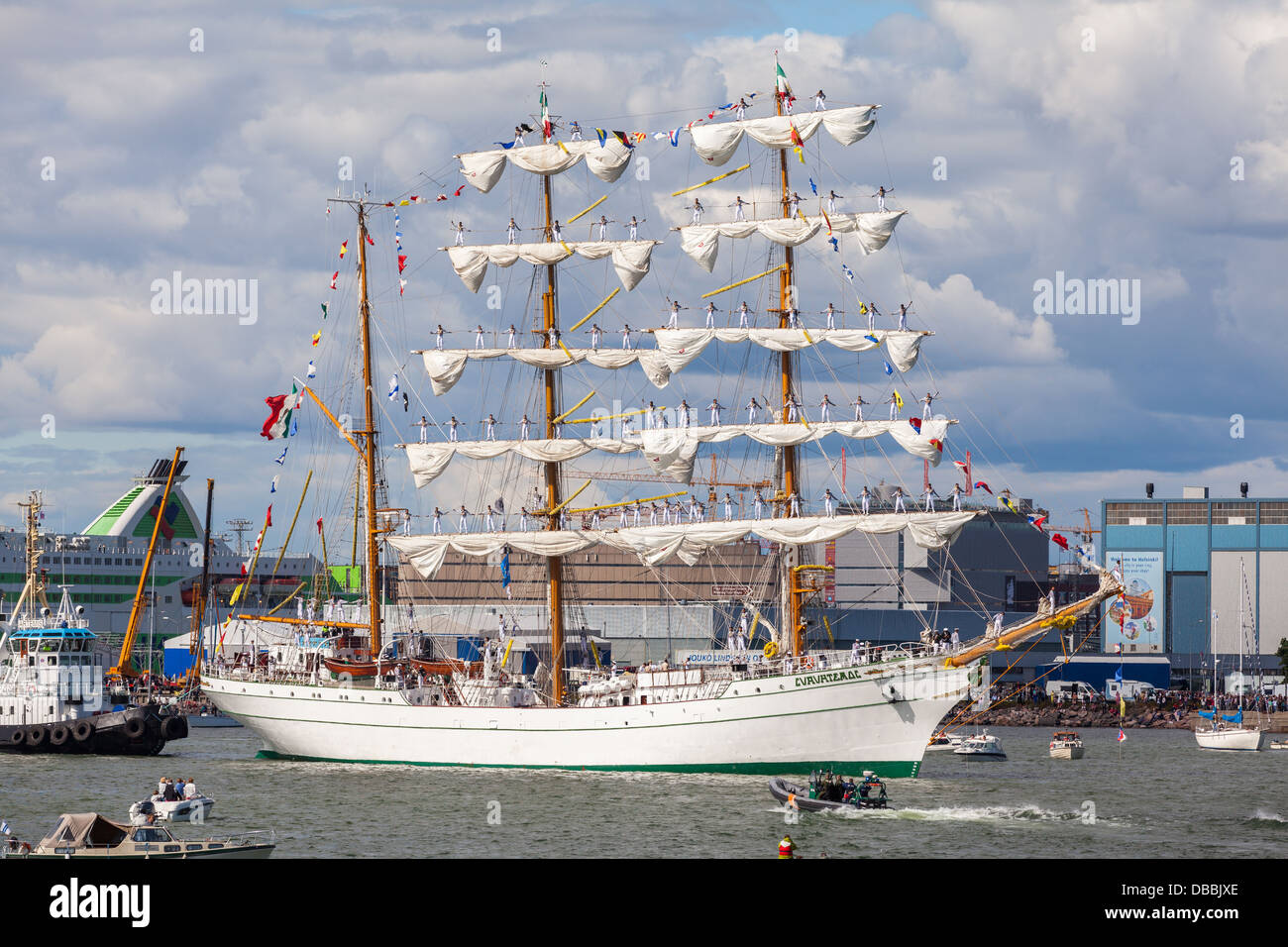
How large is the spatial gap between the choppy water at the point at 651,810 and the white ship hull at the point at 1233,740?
72.8 ft

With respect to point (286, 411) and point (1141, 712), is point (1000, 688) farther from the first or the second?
point (286, 411)

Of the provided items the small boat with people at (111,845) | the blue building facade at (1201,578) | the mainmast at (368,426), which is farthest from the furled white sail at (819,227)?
the blue building facade at (1201,578)

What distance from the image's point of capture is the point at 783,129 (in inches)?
2746

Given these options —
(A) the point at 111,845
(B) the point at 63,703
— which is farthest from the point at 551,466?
(A) the point at 111,845

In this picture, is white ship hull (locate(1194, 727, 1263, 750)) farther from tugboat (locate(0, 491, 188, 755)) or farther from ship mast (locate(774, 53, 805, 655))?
tugboat (locate(0, 491, 188, 755))

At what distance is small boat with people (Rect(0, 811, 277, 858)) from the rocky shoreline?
302ft

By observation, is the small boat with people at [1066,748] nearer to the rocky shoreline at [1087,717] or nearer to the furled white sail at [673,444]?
the furled white sail at [673,444]

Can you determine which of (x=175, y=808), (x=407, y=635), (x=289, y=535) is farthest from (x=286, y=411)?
(x=175, y=808)

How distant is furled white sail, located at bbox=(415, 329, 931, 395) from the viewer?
69.3 m

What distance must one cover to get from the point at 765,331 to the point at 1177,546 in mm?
98131

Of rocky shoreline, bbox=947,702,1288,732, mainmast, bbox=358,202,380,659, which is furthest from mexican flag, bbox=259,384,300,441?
rocky shoreline, bbox=947,702,1288,732

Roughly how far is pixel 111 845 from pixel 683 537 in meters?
37.6
